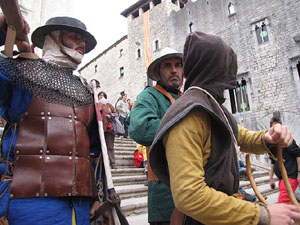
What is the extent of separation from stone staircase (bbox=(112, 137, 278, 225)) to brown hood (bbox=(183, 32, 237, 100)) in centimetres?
272

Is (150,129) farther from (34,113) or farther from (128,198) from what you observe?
(128,198)

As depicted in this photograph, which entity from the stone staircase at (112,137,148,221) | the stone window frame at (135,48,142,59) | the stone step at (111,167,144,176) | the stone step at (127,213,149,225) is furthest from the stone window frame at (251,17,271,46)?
the stone step at (127,213,149,225)

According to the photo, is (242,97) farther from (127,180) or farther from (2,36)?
(2,36)

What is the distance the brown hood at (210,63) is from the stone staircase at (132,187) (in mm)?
2720

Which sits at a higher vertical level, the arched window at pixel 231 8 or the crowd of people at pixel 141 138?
the arched window at pixel 231 8

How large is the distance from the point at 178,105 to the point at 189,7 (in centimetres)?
2046

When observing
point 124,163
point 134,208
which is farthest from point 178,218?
point 124,163

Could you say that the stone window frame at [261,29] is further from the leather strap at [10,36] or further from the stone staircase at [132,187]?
the leather strap at [10,36]

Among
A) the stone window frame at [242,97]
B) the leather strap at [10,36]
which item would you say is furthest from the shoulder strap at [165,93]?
the stone window frame at [242,97]

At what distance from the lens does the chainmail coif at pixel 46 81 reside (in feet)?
5.28

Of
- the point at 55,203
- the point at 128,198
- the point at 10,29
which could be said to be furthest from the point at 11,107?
the point at 128,198

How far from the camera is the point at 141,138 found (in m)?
1.71

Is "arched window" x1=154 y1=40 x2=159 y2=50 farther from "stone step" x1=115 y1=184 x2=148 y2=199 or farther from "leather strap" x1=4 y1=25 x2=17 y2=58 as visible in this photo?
"leather strap" x1=4 y1=25 x2=17 y2=58

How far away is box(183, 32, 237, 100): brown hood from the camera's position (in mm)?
1180
